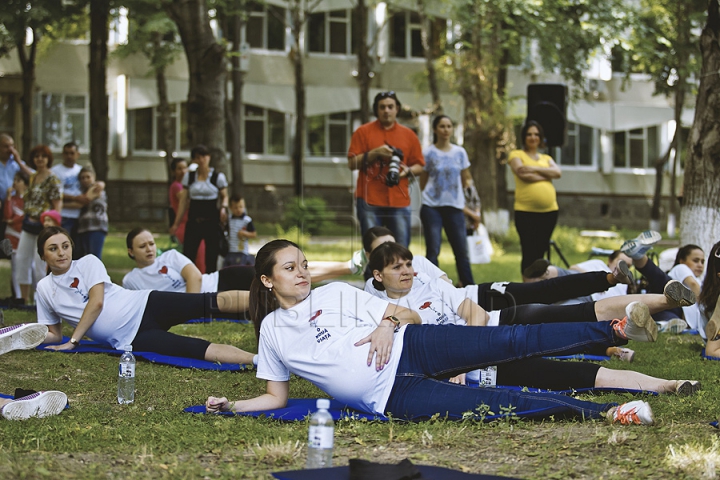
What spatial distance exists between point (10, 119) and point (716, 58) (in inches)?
970

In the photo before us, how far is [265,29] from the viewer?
32.1 m

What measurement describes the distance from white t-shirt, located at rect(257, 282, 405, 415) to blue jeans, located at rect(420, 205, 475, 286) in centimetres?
499

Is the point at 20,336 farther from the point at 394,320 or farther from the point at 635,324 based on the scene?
the point at 635,324

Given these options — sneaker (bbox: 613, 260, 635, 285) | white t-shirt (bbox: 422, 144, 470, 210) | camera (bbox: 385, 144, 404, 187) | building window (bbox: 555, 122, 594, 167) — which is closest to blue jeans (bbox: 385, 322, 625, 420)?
sneaker (bbox: 613, 260, 635, 285)

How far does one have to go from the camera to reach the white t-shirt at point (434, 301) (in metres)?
6.01

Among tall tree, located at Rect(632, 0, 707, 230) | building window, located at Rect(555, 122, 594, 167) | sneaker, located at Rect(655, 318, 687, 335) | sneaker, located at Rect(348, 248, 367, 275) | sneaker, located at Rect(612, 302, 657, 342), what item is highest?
tall tree, located at Rect(632, 0, 707, 230)

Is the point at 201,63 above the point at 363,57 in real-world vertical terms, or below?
below

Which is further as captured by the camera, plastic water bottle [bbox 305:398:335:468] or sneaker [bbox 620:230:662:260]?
sneaker [bbox 620:230:662:260]

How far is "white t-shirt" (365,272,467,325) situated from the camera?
601cm

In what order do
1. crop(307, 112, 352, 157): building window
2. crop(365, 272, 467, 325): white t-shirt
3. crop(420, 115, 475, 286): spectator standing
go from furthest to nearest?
crop(307, 112, 352, 157): building window, crop(420, 115, 475, 286): spectator standing, crop(365, 272, 467, 325): white t-shirt

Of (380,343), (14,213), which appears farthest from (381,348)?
(14,213)

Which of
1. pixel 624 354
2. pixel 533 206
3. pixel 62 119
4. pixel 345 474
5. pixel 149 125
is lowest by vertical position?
pixel 624 354

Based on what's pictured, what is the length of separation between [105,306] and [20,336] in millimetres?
2017

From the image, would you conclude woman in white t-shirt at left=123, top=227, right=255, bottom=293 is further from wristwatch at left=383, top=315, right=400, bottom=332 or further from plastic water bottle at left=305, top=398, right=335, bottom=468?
plastic water bottle at left=305, top=398, right=335, bottom=468
